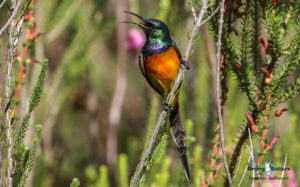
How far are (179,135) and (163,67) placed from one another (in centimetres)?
38

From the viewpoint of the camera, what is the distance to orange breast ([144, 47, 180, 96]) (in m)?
2.10

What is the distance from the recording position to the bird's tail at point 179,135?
169cm

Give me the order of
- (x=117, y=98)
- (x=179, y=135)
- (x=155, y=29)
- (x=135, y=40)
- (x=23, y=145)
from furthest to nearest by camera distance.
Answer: (x=117, y=98) → (x=135, y=40) → (x=155, y=29) → (x=179, y=135) → (x=23, y=145)

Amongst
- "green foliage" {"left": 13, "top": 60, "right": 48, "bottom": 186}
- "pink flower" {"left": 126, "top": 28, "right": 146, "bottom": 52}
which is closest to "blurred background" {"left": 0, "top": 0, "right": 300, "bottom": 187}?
"pink flower" {"left": 126, "top": 28, "right": 146, "bottom": 52}

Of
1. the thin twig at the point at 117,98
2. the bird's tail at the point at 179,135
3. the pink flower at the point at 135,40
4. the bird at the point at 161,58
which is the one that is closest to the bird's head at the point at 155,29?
the bird at the point at 161,58

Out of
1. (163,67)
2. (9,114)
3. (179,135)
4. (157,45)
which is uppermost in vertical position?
(157,45)

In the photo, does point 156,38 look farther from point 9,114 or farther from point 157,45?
point 9,114

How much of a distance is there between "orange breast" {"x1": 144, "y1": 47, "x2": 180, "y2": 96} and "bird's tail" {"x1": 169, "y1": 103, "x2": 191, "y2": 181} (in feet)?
0.55

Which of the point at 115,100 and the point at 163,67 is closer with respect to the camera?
the point at 163,67

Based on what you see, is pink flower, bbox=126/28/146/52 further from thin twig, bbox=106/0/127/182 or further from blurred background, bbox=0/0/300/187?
thin twig, bbox=106/0/127/182

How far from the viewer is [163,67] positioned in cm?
212

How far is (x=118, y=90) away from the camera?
3018 millimetres

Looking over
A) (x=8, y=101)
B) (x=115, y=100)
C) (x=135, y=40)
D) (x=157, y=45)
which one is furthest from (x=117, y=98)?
(x=8, y=101)

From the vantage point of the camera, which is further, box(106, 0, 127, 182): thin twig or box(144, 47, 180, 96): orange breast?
box(106, 0, 127, 182): thin twig
